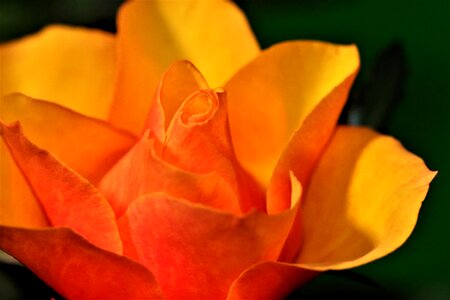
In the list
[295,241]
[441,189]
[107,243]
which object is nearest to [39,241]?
[107,243]

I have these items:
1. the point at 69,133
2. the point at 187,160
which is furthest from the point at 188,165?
the point at 69,133

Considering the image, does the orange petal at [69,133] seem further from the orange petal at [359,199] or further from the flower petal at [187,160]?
the orange petal at [359,199]

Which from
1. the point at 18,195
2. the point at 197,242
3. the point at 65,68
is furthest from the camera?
the point at 65,68

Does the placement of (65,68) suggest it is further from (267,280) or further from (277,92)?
(267,280)

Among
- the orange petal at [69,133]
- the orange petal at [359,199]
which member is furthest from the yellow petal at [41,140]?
the orange petal at [359,199]

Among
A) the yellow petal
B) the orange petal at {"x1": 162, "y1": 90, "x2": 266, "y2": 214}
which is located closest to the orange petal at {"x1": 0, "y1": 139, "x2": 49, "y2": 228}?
the yellow petal

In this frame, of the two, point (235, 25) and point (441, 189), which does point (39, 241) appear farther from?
point (441, 189)

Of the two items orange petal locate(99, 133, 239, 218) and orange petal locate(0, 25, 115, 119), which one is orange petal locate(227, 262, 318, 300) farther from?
orange petal locate(0, 25, 115, 119)
